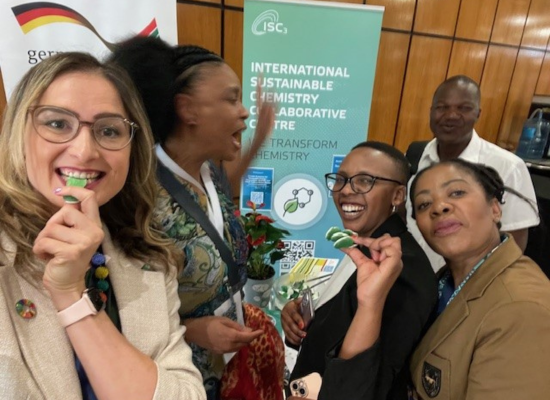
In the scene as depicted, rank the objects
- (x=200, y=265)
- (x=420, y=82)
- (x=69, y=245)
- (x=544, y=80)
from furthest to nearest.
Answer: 1. (x=544, y=80)
2. (x=420, y=82)
3. (x=200, y=265)
4. (x=69, y=245)

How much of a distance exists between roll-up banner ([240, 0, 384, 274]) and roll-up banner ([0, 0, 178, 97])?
2.32 feet

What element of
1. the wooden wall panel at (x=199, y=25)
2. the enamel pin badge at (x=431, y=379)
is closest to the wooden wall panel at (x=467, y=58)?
the wooden wall panel at (x=199, y=25)

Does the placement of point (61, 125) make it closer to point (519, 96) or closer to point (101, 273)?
point (101, 273)

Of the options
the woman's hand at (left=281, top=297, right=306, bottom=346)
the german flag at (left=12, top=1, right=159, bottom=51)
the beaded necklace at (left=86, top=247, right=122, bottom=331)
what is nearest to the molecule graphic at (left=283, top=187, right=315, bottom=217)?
the woman's hand at (left=281, top=297, right=306, bottom=346)

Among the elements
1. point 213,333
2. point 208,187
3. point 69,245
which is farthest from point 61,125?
point 213,333

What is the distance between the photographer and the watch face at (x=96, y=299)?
0.74 m

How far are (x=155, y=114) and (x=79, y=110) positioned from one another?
0.48 m

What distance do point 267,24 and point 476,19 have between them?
2360 mm

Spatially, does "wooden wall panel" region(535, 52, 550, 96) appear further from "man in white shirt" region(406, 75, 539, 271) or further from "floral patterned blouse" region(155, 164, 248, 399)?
"floral patterned blouse" region(155, 164, 248, 399)

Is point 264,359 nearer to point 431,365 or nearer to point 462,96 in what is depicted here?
point 431,365

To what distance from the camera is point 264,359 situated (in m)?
1.56

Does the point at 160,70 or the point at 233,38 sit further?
the point at 233,38

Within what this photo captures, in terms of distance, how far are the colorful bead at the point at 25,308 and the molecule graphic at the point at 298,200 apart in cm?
239

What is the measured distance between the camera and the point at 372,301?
1027 millimetres
